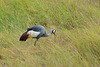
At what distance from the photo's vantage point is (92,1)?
21.0 ft

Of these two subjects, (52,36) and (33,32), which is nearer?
(33,32)

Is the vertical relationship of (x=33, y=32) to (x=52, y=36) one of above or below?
above

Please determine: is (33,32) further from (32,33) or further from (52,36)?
(52,36)

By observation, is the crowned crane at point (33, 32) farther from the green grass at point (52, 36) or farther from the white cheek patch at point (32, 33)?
the green grass at point (52, 36)

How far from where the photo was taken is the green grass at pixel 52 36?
315 cm

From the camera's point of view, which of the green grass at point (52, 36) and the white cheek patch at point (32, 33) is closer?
the green grass at point (52, 36)

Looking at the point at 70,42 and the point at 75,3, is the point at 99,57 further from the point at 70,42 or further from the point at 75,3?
the point at 75,3

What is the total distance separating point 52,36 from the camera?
440cm

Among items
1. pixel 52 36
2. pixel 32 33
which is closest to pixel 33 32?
pixel 32 33

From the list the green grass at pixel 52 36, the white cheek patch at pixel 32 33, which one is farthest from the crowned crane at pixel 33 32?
the green grass at pixel 52 36

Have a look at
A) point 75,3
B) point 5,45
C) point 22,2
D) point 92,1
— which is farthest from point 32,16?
point 92,1

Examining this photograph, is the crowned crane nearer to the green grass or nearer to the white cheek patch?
the white cheek patch

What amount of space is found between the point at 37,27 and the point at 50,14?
123 centimetres

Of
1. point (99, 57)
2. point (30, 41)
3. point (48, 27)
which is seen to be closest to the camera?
point (99, 57)
